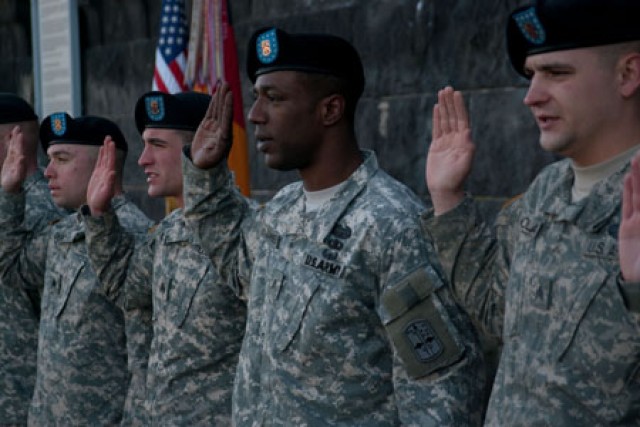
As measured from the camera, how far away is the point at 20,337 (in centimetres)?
608

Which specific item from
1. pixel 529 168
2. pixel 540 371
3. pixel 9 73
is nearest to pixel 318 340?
pixel 540 371

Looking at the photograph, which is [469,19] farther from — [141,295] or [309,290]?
[309,290]

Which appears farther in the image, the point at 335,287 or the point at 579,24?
the point at 335,287

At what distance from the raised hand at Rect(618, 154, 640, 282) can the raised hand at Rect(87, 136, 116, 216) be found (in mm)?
2821

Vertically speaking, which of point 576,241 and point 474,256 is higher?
point 576,241

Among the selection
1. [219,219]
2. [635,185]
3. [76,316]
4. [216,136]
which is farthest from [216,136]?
[635,185]

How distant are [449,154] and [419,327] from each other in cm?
48

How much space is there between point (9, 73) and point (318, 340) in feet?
26.7

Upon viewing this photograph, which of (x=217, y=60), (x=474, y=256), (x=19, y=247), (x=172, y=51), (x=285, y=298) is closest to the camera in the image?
(x=474, y=256)

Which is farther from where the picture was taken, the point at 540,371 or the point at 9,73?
the point at 9,73

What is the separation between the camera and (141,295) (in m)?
4.93

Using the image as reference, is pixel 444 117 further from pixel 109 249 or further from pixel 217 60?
pixel 217 60

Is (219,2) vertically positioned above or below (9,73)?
above

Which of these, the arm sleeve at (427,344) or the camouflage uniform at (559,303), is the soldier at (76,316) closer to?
the arm sleeve at (427,344)
